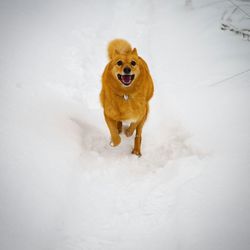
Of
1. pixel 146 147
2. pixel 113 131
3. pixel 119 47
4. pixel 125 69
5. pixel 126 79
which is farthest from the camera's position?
pixel 146 147

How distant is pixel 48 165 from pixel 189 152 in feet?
5.40

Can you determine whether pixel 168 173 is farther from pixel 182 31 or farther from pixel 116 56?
pixel 182 31

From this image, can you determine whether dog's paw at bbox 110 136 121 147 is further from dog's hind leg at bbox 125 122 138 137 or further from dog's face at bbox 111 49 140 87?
dog's face at bbox 111 49 140 87

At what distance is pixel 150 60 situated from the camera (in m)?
4.62

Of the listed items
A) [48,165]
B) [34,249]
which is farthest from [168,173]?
[34,249]

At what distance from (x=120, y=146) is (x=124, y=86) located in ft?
3.50

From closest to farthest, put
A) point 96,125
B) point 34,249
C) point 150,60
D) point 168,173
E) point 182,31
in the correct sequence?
point 34,249, point 168,173, point 96,125, point 150,60, point 182,31

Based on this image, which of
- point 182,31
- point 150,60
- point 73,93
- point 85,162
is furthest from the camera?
point 182,31

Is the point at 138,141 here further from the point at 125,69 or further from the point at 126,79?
the point at 125,69

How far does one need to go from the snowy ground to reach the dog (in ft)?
1.98

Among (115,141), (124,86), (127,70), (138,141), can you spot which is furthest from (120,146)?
(127,70)

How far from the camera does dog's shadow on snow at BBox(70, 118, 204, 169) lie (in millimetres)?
3023

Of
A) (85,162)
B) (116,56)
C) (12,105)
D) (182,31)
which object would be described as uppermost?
(116,56)

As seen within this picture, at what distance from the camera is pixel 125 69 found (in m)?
2.39
